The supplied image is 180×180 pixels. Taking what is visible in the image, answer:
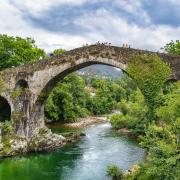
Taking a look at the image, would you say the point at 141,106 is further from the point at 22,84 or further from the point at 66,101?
the point at 66,101

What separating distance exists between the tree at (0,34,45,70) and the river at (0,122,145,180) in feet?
33.4

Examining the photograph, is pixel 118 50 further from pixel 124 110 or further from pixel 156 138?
pixel 124 110

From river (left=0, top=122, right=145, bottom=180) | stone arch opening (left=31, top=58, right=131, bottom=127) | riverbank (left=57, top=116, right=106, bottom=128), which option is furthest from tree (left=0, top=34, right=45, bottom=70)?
river (left=0, top=122, right=145, bottom=180)

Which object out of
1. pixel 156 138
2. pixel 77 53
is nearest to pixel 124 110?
pixel 77 53

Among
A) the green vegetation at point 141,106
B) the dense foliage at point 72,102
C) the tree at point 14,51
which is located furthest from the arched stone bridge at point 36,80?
the dense foliage at point 72,102

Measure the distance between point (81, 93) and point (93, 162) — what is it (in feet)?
75.1

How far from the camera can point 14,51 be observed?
36125 millimetres

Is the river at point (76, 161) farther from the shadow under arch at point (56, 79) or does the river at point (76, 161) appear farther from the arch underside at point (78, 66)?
the arch underside at point (78, 66)

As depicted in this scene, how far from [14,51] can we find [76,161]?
613 inches

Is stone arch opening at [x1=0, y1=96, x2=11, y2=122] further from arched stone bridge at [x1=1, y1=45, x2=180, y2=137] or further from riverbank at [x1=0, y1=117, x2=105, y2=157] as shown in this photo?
riverbank at [x1=0, y1=117, x2=105, y2=157]

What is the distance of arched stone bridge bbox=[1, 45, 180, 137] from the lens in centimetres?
2459

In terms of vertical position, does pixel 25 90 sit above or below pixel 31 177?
above

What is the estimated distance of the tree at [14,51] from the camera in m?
35.4

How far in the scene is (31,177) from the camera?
67.9 feet
